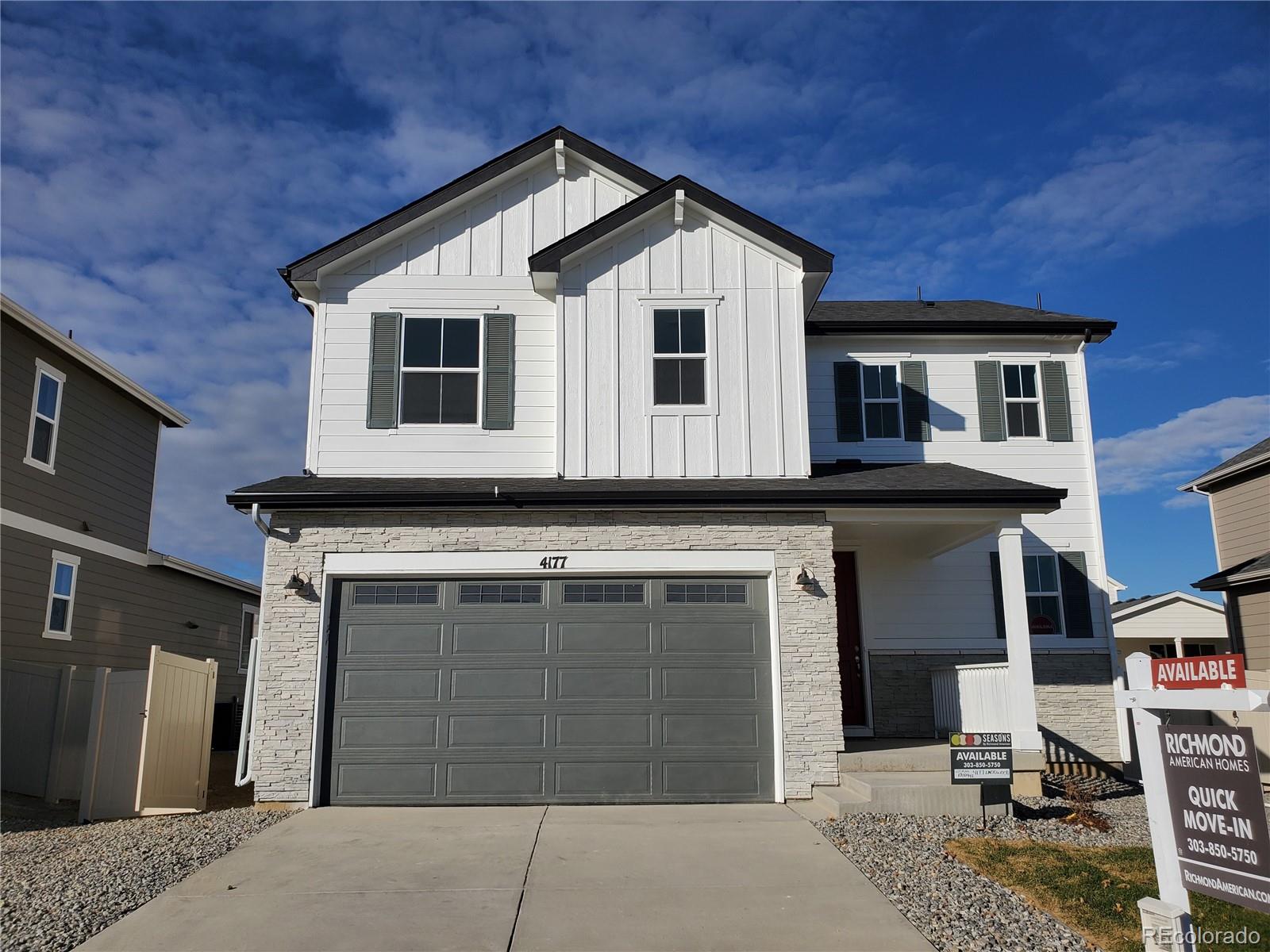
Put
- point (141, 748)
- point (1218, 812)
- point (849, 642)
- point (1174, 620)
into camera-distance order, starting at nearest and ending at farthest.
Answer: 1. point (1218, 812)
2. point (141, 748)
3. point (849, 642)
4. point (1174, 620)

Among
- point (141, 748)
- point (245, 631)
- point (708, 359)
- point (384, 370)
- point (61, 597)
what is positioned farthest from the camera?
point (245, 631)

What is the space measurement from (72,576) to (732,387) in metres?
11.9

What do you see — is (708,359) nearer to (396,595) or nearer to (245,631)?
(396,595)

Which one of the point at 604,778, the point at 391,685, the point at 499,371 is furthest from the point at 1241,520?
the point at 391,685

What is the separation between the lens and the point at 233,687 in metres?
20.8

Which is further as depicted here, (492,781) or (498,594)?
(498,594)

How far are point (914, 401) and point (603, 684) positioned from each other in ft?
22.3

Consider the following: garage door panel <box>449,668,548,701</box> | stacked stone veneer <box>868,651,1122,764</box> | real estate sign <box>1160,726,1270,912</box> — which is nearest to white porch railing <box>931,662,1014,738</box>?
stacked stone veneer <box>868,651,1122,764</box>

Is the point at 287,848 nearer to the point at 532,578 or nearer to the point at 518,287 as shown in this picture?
the point at 532,578

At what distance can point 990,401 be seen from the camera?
14047mm

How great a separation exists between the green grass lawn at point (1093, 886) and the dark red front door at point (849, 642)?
15.1ft

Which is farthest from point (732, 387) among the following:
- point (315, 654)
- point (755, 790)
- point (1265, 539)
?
point (1265, 539)

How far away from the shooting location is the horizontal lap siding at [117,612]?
14039 millimetres

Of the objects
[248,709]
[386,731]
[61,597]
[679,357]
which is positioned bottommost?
[386,731]
